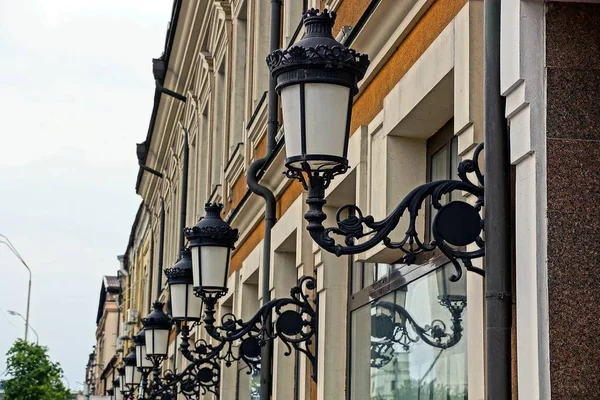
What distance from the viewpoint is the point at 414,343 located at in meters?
7.02

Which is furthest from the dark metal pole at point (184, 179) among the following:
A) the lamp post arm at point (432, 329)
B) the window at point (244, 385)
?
the lamp post arm at point (432, 329)

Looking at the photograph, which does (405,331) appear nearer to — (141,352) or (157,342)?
(157,342)

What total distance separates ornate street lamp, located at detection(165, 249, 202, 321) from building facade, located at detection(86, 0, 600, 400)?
889 mm

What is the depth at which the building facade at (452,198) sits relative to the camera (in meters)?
4.31

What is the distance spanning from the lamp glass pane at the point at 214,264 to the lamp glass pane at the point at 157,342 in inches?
188

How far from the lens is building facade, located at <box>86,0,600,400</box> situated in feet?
14.1

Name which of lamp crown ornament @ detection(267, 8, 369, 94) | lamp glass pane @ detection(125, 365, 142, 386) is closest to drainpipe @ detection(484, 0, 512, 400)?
lamp crown ornament @ detection(267, 8, 369, 94)

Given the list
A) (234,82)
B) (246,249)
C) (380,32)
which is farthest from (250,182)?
(380,32)

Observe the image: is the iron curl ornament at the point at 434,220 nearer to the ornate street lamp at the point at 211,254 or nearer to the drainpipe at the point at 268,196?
the ornate street lamp at the point at 211,254

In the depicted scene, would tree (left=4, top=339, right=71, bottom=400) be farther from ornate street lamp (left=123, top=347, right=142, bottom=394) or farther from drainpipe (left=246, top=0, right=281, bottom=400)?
drainpipe (left=246, top=0, right=281, bottom=400)

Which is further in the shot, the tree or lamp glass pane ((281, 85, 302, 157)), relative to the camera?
the tree

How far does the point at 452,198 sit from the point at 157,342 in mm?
7507

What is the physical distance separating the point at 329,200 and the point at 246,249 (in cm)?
566

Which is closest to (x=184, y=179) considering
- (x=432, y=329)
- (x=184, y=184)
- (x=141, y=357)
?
(x=184, y=184)
